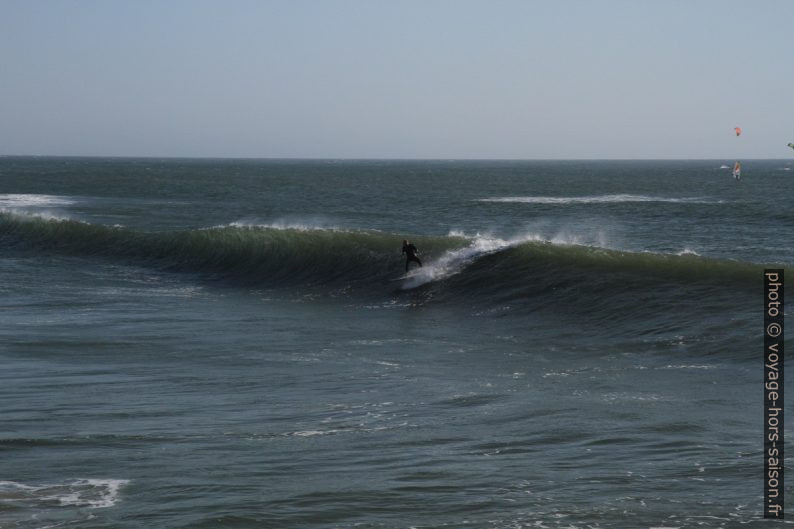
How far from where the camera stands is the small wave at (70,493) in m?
9.80

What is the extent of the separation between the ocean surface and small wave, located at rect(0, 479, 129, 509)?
0.11ft

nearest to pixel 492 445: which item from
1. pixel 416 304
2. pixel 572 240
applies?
pixel 416 304

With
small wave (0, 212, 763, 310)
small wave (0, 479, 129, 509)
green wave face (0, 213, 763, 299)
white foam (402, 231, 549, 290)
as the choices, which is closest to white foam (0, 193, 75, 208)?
green wave face (0, 213, 763, 299)

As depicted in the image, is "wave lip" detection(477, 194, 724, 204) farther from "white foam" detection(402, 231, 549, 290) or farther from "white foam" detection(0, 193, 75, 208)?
"white foam" detection(402, 231, 549, 290)

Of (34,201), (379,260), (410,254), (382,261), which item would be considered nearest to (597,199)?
(34,201)

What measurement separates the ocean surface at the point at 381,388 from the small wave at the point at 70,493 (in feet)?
0.11

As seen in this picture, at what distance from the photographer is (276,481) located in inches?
413

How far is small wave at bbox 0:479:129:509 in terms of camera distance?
9.80 m

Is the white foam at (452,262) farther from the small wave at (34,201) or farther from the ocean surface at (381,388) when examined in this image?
the small wave at (34,201)

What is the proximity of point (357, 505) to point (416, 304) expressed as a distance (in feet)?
55.7

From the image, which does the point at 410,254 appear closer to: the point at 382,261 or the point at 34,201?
the point at 382,261

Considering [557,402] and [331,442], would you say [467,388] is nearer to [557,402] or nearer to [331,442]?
[557,402]

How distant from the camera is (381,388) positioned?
15.4m

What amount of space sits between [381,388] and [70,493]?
6040 mm
